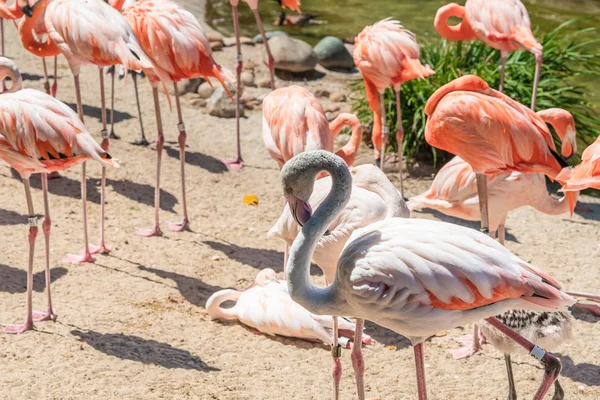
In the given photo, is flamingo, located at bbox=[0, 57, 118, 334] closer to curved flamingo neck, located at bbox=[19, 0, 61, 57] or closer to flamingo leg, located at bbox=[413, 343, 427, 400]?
curved flamingo neck, located at bbox=[19, 0, 61, 57]

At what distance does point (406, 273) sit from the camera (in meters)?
3.58

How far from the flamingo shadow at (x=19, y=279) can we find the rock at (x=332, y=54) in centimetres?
605

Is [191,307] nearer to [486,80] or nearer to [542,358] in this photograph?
[542,358]

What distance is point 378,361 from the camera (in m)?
5.13

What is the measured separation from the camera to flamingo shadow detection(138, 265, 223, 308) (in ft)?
19.1

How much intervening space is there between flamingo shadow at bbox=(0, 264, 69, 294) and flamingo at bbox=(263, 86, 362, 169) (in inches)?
66.8

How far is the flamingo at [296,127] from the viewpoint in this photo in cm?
590

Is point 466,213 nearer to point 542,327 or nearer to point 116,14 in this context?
point 542,327

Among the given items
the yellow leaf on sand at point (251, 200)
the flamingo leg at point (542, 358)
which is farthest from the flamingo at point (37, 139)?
the yellow leaf on sand at point (251, 200)

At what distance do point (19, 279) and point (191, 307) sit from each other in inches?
45.4

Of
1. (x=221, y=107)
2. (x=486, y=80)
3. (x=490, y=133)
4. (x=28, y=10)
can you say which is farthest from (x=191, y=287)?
(x=486, y=80)

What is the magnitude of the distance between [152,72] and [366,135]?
288 centimetres

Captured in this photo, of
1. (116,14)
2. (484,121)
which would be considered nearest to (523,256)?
(484,121)

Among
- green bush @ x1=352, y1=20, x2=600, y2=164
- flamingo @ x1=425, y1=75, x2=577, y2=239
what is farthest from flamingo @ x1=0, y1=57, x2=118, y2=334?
green bush @ x1=352, y1=20, x2=600, y2=164
